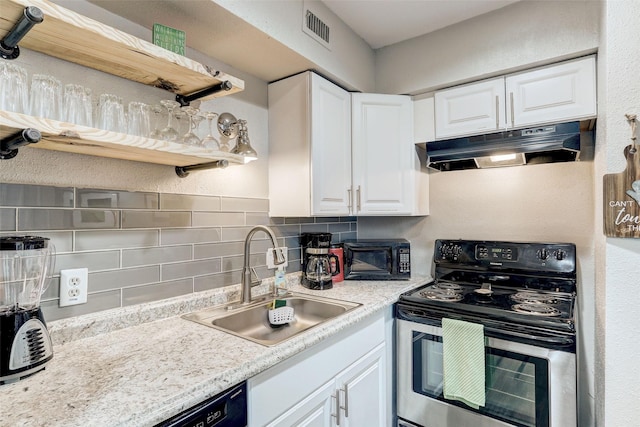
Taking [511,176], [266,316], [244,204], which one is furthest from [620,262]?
[244,204]

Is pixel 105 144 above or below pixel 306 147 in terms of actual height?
below

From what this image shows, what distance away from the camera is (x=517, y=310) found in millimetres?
1513

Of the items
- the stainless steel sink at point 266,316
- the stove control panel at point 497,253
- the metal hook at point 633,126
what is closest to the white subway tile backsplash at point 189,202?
the stainless steel sink at point 266,316

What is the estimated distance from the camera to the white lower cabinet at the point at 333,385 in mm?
1037

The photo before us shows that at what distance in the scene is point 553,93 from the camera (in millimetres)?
1687

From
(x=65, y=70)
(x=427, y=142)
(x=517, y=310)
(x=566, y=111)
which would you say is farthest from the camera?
(x=427, y=142)

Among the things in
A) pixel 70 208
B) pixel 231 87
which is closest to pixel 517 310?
pixel 231 87

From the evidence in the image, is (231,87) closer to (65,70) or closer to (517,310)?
(65,70)

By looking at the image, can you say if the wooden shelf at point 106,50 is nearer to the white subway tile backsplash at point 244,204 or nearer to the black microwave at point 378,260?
the white subway tile backsplash at point 244,204

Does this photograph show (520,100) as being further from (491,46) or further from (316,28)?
(316,28)

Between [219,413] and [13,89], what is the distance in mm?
1032

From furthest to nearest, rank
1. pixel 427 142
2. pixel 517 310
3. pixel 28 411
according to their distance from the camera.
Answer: pixel 427 142 → pixel 517 310 → pixel 28 411

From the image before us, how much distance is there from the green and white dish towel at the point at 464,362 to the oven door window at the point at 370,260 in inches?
24.1

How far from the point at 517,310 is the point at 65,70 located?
6.61ft
